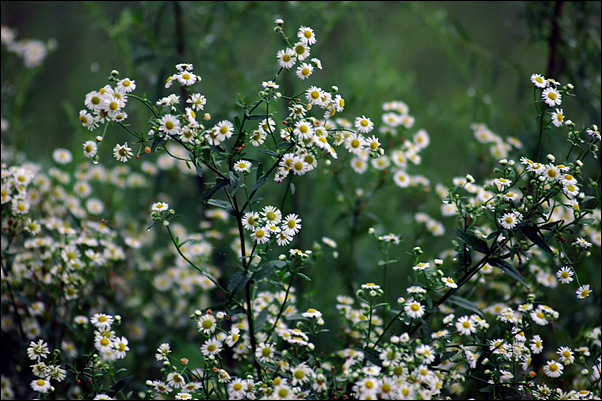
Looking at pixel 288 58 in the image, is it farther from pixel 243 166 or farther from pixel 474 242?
pixel 474 242

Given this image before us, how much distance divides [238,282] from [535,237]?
0.46 metres

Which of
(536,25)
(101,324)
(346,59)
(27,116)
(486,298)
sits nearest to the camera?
(101,324)

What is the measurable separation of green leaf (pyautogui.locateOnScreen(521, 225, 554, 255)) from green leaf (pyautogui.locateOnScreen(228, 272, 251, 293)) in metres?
0.44

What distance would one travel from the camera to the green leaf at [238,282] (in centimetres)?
88

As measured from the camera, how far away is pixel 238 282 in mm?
891

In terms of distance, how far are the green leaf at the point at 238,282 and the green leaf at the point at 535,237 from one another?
437 millimetres

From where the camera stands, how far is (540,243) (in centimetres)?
89

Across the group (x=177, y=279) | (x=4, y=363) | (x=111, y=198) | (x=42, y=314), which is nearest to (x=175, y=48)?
(x=111, y=198)

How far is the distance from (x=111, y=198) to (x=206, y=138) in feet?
3.86

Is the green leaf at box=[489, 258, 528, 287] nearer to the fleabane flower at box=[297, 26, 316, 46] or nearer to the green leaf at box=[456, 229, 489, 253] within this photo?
the green leaf at box=[456, 229, 489, 253]

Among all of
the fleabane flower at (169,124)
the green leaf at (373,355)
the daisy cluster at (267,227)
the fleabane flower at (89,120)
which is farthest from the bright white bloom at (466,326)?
the fleabane flower at (89,120)

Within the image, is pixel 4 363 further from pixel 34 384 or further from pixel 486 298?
pixel 486 298

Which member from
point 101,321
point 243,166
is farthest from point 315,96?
point 101,321

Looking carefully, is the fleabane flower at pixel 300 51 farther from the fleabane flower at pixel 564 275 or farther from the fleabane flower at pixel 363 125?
the fleabane flower at pixel 564 275
